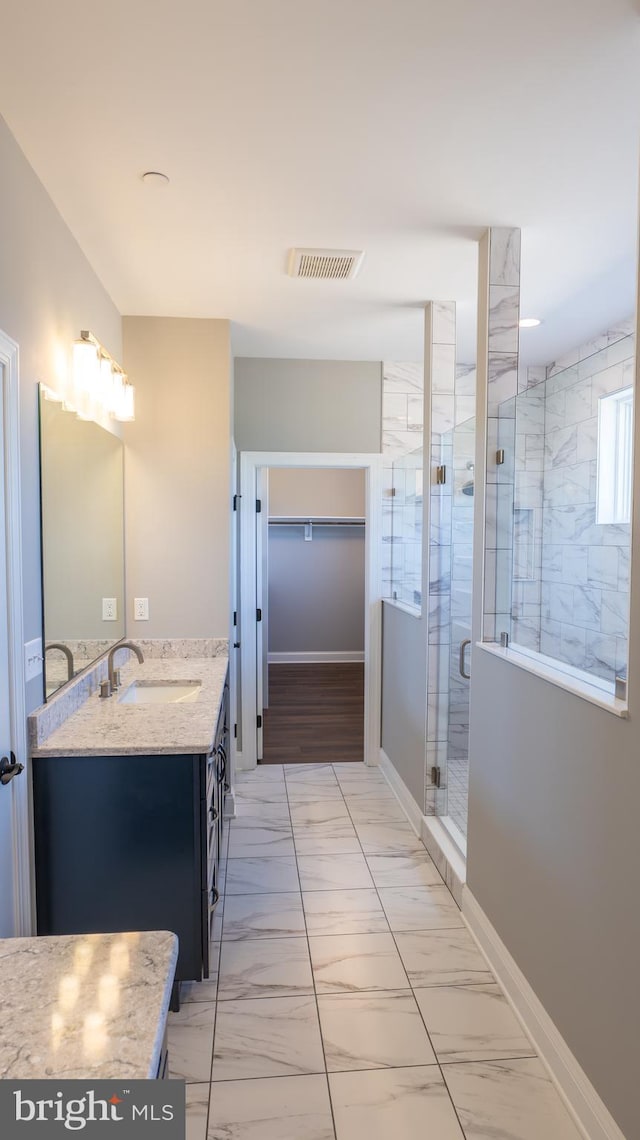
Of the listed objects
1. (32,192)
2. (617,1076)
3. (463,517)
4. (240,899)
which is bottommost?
(240,899)

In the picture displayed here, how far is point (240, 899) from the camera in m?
2.73

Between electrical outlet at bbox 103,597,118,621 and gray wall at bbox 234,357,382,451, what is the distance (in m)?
1.47

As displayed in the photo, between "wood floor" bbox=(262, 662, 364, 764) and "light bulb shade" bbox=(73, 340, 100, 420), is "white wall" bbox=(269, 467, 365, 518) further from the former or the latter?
"light bulb shade" bbox=(73, 340, 100, 420)

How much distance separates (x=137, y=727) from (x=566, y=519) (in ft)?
5.08

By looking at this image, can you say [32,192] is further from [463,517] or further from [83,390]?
[463,517]

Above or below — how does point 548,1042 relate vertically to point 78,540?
below

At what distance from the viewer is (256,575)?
13.8 ft

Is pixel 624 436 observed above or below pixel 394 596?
above

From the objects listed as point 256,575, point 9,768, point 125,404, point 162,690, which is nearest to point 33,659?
point 9,768

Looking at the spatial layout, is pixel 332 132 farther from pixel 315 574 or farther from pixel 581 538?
pixel 315 574

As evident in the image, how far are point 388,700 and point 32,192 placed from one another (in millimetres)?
3168

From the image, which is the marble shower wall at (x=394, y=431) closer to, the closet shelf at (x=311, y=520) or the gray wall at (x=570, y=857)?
the gray wall at (x=570, y=857)

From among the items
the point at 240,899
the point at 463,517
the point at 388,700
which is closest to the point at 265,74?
the point at 463,517

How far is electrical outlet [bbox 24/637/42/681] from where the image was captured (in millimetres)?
1913
